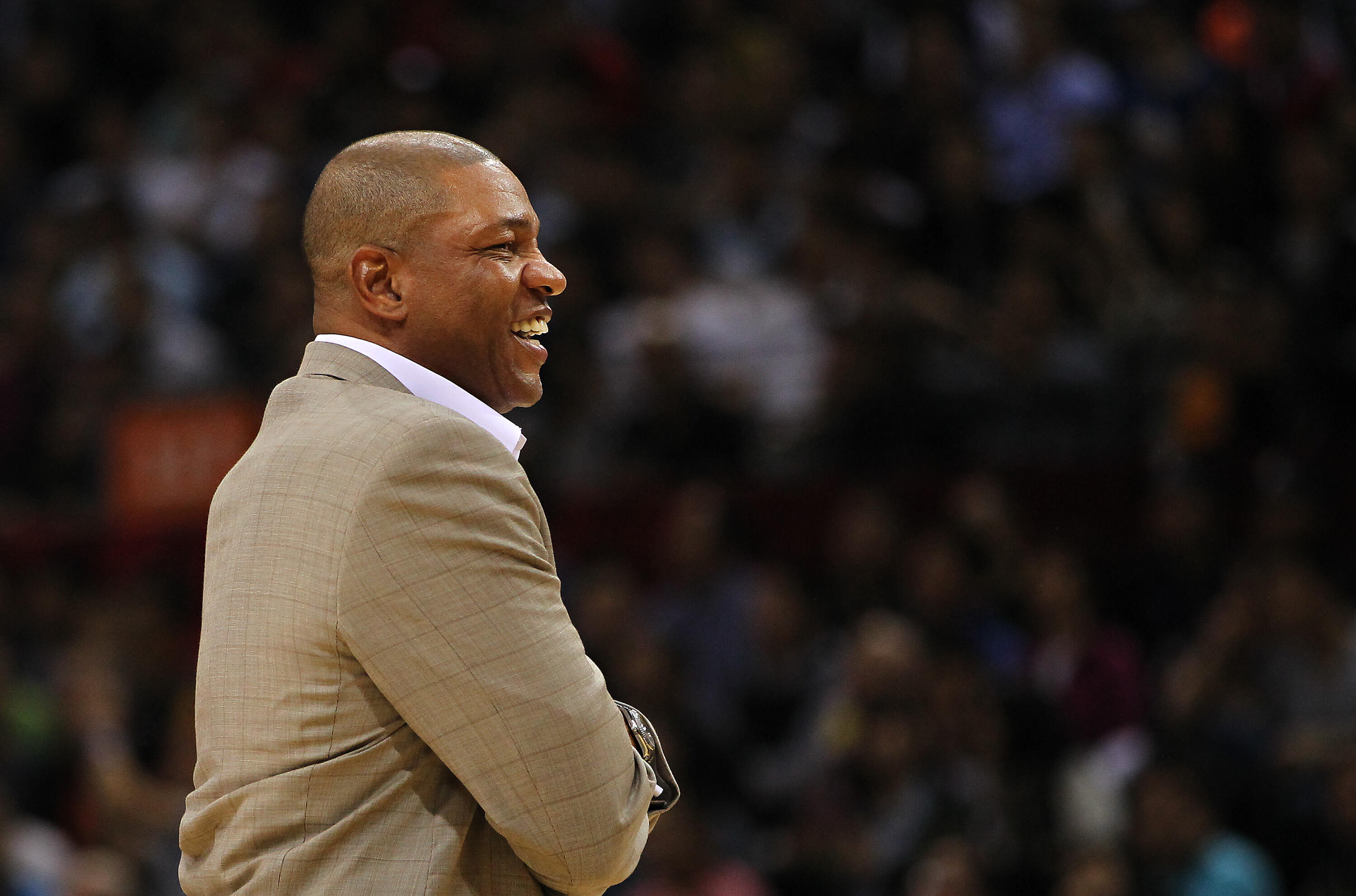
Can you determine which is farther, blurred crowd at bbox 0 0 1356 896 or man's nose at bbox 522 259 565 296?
blurred crowd at bbox 0 0 1356 896

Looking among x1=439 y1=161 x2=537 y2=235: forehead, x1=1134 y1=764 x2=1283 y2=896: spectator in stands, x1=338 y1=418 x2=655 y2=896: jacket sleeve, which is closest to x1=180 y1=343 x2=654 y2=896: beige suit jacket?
x1=338 y1=418 x2=655 y2=896: jacket sleeve

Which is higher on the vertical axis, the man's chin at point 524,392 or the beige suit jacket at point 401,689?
the man's chin at point 524,392

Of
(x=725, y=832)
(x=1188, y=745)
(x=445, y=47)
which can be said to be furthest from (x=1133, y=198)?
(x=445, y=47)

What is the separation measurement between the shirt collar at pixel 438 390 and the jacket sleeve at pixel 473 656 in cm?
16

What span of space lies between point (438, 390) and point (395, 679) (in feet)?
1.12

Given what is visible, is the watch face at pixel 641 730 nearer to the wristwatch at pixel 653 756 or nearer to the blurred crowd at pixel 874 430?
the wristwatch at pixel 653 756

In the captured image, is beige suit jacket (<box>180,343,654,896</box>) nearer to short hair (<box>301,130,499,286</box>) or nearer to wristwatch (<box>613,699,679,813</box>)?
wristwatch (<box>613,699,679,813</box>)

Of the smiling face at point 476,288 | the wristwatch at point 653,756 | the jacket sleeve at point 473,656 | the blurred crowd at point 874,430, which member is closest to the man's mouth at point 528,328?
the smiling face at point 476,288

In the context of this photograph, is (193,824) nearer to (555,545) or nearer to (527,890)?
(527,890)

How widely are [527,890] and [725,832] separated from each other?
410 cm

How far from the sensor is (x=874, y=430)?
21.1ft

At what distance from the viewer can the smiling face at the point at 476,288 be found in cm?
198

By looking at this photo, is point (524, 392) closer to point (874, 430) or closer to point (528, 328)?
point (528, 328)

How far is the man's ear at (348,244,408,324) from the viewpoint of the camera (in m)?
1.98
